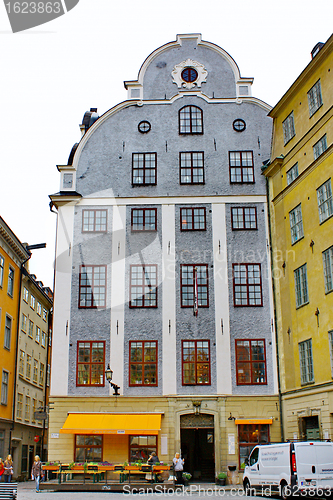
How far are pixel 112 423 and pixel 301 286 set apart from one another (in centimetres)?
1109

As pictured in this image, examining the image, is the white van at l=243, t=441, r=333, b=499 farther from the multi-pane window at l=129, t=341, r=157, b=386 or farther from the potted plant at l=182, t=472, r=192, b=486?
the multi-pane window at l=129, t=341, r=157, b=386

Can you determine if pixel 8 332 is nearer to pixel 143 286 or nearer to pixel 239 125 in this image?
pixel 143 286

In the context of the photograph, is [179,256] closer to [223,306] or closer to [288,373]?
[223,306]

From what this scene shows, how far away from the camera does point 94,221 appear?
30297 millimetres

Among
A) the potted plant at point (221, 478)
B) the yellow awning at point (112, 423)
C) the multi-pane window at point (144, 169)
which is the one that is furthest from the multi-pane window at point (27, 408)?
the multi-pane window at point (144, 169)

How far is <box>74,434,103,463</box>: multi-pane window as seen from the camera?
26562 millimetres

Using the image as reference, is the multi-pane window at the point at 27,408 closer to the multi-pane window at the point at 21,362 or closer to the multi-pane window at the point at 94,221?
the multi-pane window at the point at 21,362

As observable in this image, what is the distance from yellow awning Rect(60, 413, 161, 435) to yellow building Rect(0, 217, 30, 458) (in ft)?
38.1

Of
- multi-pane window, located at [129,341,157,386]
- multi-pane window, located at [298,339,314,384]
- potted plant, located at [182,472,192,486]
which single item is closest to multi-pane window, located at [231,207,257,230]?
multi-pane window, located at [298,339,314,384]

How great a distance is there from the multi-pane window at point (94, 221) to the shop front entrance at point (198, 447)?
10808 millimetres

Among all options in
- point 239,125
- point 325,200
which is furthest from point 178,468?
point 239,125

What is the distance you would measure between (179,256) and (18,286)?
670 inches

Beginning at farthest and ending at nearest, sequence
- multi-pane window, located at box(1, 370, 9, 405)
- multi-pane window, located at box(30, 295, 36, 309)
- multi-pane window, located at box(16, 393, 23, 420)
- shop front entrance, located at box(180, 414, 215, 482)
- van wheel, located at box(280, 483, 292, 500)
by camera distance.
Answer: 1. multi-pane window, located at box(30, 295, 36, 309)
2. multi-pane window, located at box(16, 393, 23, 420)
3. multi-pane window, located at box(1, 370, 9, 405)
4. shop front entrance, located at box(180, 414, 215, 482)
5. van wheel, located at box(280, 483, 292, 500)

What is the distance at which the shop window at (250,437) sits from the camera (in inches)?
1041
